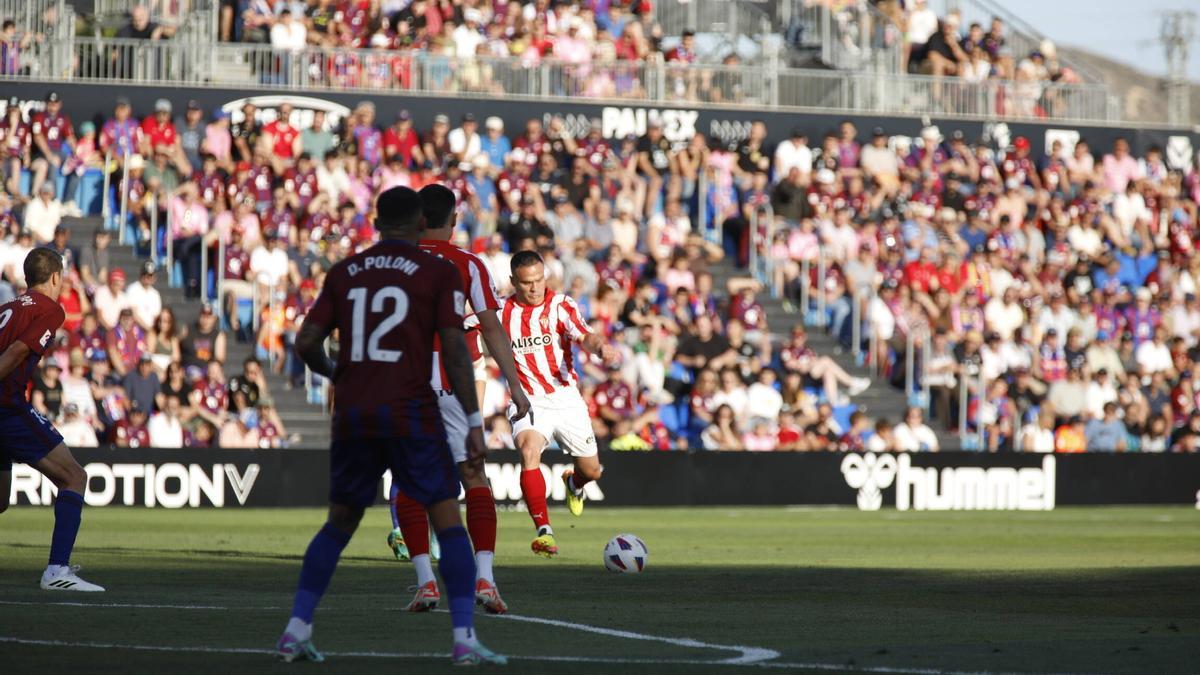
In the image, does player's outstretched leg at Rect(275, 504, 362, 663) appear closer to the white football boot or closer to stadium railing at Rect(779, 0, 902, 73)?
the white football boot

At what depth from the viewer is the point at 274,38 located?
30.7 meters

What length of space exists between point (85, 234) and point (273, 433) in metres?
4.75

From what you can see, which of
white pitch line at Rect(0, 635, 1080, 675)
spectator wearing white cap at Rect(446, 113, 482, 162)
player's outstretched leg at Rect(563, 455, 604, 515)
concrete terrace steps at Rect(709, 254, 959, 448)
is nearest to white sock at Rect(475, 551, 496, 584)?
white pitch line at Rect(0, 635, 1080, 675)

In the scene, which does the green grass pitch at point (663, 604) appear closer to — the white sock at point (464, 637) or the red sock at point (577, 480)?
the white sock at point (464, 637)

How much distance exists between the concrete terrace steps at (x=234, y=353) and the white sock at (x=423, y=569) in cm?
1556

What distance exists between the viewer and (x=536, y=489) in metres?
14.5

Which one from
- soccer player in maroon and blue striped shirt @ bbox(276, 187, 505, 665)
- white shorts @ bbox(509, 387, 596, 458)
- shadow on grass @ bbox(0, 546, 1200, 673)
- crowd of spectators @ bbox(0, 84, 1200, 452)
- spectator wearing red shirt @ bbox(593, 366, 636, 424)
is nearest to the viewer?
soccer player in maroon and blue striped shirt @ bbox(276, 187, 505, 665)

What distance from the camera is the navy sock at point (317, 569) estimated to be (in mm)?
7938

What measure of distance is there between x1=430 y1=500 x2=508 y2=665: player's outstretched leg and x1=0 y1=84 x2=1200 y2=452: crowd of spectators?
17536mm

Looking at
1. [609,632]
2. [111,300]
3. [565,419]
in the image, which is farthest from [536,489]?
[111,300]

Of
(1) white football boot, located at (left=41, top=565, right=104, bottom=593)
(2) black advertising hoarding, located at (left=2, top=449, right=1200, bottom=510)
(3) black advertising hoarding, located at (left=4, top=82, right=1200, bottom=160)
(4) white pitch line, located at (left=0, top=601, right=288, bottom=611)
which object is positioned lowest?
(2) black advertising hoarding, located at (left=2, top=449, right=1200, bottom=510)

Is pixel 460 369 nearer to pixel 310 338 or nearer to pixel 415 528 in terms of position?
pixel 310 338

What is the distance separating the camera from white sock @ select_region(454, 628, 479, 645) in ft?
25.8

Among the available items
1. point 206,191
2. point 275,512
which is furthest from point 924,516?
point 206,191
